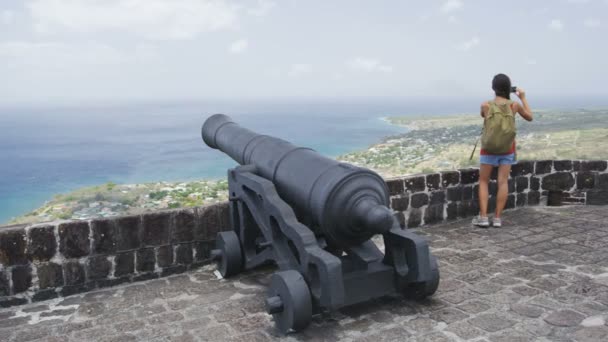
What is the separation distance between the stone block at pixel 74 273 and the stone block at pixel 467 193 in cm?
408

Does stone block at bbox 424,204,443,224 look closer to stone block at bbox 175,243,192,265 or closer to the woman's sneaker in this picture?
the woman's sneaker

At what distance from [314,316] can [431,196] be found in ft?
9.46

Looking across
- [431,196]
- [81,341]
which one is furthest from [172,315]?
[431,196]

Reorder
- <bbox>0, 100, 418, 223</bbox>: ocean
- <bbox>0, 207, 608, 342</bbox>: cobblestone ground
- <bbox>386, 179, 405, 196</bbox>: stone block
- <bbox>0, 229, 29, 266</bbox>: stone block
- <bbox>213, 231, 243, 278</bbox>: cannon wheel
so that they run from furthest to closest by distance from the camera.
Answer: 1. <bbox>0, 100, 418, 223</bbox>: ocean
2. <bbox>386, 179, 405, 196</bbox>: stone block
3. <bbox>213, 231, 243, 278</bbox>: cannon wheel
4. <bbox>0, 229, 29, 266</bbox>: stone block
5. <bbox>0, 207, 608, 342</bbox>: cobblestone ground

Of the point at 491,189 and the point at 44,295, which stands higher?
the point at 491,189

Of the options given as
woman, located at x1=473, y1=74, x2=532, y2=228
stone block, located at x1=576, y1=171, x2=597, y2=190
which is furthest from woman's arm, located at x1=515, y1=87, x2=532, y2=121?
stone block, located at x1=576, y1=171, x2=597, y2=190

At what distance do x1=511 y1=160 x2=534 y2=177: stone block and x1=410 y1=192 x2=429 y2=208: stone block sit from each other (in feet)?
4.28

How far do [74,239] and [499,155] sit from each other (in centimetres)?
410

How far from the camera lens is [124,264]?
4.23 meters

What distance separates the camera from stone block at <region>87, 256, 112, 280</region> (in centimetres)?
412

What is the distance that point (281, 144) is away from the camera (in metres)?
3.96

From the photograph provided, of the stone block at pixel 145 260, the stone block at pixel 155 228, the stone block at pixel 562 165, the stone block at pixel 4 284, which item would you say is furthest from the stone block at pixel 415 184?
the stone block at pixel 4 284

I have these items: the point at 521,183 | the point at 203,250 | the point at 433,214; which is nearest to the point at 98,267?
the point at 203,250

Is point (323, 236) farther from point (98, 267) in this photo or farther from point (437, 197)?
point (437, 197)
